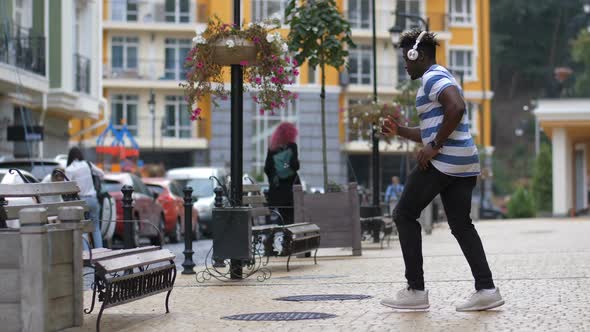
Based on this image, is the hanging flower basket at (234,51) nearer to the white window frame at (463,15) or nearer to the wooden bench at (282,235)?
the wooden bench at (282,235)

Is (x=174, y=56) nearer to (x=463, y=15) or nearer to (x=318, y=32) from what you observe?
(x=463, y=15)

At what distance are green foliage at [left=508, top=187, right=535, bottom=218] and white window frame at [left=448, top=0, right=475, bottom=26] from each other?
17.5 m

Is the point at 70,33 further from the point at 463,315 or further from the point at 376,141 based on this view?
the point at 463,315

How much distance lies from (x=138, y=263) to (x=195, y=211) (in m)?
21.2

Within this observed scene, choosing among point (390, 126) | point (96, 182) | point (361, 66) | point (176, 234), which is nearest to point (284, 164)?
point (96, 182)

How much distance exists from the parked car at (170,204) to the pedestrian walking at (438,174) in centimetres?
1793

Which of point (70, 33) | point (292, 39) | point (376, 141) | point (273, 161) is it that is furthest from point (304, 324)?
point (70, 33)

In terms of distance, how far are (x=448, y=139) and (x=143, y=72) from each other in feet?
187

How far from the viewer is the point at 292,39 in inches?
824

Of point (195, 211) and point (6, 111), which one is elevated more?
point (6, 111)

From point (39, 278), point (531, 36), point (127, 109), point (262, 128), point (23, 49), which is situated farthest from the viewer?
point (531, 36)

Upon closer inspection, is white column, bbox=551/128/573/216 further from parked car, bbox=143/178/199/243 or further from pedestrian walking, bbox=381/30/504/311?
pedestrian walking, bbox=381/30/504/311

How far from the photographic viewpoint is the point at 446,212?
9.17 m

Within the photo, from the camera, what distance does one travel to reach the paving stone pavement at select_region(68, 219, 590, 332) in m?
8.49
